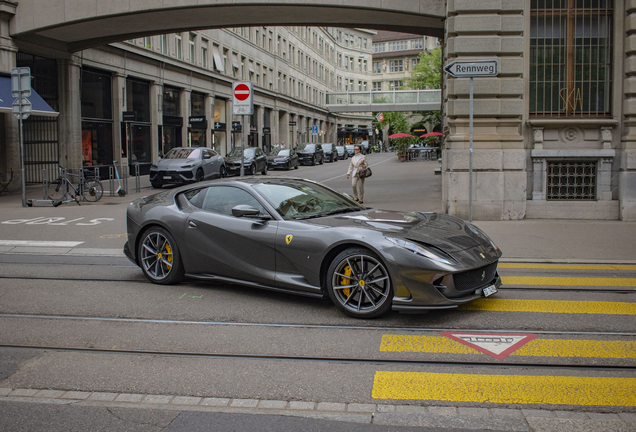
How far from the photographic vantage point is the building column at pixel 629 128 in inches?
514

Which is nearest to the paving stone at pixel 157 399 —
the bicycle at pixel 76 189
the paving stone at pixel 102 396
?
the paving stone at pixel 102 396

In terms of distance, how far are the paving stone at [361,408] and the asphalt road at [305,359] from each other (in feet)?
0.05

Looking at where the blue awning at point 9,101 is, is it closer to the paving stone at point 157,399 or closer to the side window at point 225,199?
the side window at point 225,199

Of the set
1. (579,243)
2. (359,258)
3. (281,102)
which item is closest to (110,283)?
(359,258)

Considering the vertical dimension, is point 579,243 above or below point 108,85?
below

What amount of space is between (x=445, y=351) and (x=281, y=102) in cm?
5895

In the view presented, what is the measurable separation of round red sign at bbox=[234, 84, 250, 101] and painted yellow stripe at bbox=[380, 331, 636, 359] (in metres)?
7.58

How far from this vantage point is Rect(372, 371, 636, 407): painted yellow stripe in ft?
12.8

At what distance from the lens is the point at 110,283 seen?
7.74m

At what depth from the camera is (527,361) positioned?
4.63 meters

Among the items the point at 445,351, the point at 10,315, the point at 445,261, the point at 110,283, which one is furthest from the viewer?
the point at 110,283

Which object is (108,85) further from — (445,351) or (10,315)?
Answer: (445,351)

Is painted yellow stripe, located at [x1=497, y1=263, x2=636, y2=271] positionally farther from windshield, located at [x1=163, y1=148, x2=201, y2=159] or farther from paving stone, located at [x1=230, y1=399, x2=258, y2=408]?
windshield, located at [x1=163, y1=148, x2=201, y2=159]

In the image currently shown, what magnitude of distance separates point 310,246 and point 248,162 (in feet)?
85.8
